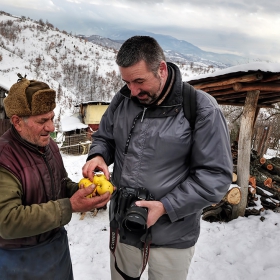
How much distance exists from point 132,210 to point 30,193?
809 millimetres

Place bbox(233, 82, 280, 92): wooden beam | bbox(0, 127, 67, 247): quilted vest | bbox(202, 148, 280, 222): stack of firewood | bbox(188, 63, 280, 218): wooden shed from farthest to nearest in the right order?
bbox(202, 148, 280, 222): stack of firewood
bbox(233, 82, 280, 92): wooden beam
bbox(188, 63, 280, 218): wooden shed
bbox(0, 127, 67, 247): quilted vest

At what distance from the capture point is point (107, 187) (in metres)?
1.90

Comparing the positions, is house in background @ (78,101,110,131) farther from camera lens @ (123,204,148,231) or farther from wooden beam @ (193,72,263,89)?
camera lens @ (123,204,148,231)

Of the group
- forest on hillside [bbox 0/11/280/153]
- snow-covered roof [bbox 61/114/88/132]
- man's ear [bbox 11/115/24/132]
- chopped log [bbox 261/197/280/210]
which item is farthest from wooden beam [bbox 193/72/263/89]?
forest on hillside [bbox 0/11/280/153]

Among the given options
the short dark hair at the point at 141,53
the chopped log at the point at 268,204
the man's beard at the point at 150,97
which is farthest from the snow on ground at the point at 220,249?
the short dark hair at the point at 141,53

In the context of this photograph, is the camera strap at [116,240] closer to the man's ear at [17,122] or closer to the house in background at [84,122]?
the man's ear at [17,122]

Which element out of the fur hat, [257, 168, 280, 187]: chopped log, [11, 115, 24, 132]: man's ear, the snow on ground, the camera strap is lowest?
the snow on ground

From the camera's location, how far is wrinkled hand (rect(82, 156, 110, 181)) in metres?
2.08

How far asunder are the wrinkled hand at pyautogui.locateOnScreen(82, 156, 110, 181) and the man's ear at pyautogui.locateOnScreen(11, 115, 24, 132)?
661 millimetres

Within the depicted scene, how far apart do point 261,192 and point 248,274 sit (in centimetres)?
379

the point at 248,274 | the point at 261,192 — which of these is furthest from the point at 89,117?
the point at 248,274

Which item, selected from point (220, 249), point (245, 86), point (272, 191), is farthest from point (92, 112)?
point (220, 249)

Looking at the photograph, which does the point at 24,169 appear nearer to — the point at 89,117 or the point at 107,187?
the point at 107,187

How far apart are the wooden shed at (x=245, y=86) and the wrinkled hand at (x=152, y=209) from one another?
11.8 ft
